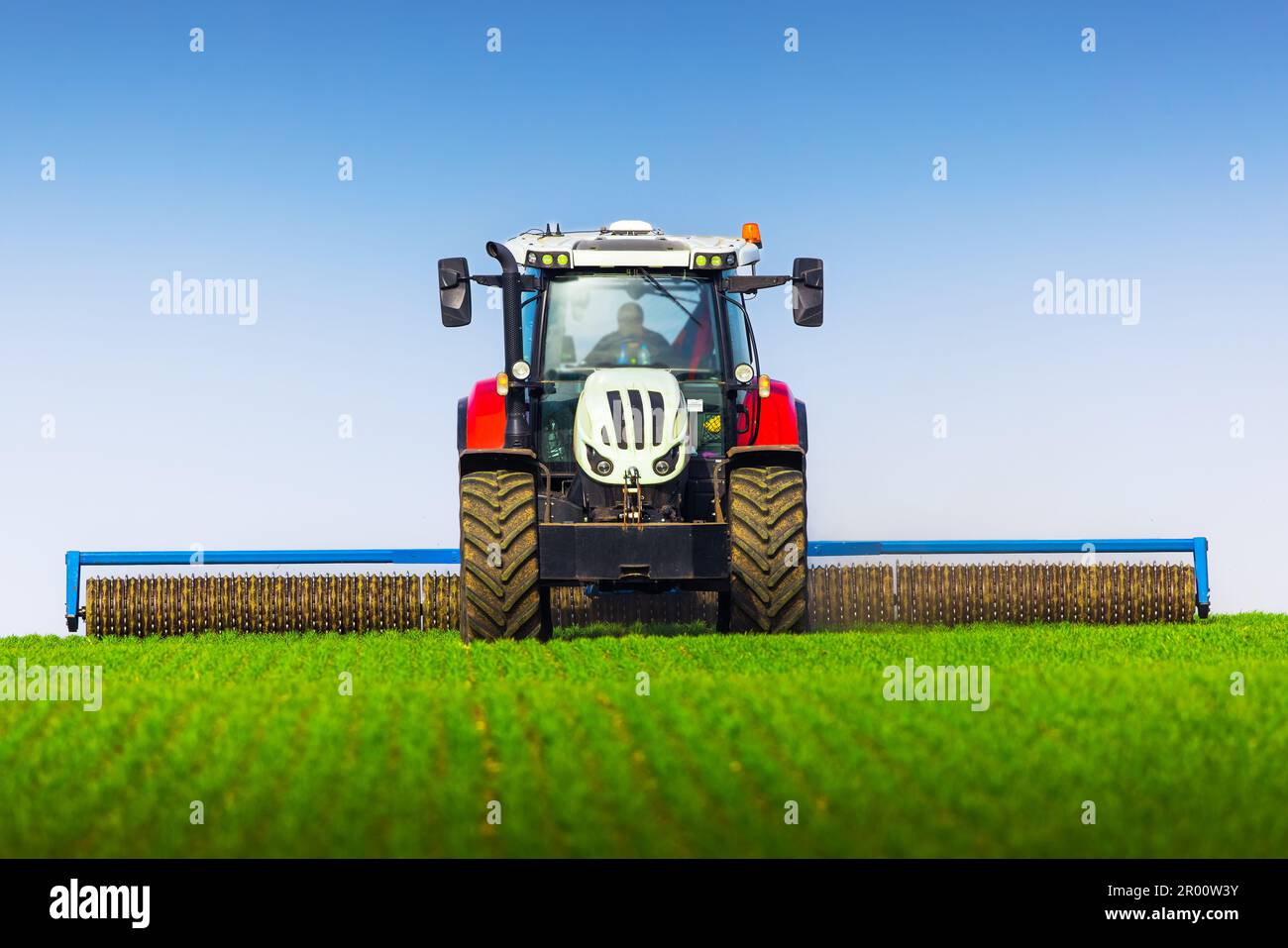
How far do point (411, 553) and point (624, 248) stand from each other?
13.5 feet

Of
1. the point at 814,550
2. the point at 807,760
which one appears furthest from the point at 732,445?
the point at 807,760

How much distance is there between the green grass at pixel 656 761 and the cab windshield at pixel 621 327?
2703mm

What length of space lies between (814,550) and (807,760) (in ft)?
28.0

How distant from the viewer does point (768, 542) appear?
35.6ft

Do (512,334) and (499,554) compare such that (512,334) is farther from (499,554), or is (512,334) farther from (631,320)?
(499,554)

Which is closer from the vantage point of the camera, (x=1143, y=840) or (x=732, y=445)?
(x=1143, y=840)

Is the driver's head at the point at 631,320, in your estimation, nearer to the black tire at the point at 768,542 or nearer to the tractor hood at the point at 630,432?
the tractor hood at the point at 630,432

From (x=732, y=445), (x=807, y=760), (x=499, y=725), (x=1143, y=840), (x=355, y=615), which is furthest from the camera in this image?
(x=355, y=615)

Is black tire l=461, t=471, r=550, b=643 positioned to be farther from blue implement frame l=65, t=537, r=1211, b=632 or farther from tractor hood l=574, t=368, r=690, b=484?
blue implement frame l=65, t=537, r=1211, b=632

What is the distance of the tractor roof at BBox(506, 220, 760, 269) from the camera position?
11.6 metres
